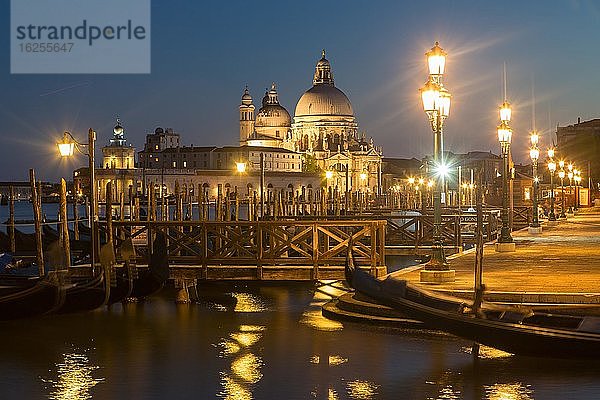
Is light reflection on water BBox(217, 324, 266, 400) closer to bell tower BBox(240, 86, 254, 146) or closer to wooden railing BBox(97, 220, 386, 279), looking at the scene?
wooden railing BBox(97, 220, 386, 279)

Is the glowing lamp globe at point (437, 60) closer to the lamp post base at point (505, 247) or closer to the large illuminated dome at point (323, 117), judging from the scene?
the lamp post base at point (505, 247)

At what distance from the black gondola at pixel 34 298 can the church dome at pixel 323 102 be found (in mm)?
151132

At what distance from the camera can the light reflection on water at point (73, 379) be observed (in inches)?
382

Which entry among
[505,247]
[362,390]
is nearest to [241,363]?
[362,390]

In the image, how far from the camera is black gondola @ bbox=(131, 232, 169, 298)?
17484 mm

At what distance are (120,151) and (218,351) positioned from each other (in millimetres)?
161065

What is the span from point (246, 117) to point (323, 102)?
2098 cm

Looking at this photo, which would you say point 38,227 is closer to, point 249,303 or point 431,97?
point 249,303

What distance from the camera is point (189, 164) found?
178 metres

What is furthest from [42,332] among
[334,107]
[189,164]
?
[189,164]

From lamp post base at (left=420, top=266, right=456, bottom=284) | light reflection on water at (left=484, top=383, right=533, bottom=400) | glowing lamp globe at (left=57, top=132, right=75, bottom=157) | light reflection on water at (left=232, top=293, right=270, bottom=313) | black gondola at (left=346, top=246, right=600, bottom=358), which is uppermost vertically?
glowing lamp globe at (left=57, top=132, right=75, bottom=157)

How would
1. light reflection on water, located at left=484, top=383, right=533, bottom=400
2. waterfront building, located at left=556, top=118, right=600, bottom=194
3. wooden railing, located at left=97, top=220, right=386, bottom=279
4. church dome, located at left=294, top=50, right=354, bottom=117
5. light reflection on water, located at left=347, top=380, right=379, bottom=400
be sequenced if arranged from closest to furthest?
light reflection on water, located at left=484, top=383, right=533, bottom=400
light reflection on water, located at left=347, top=380, right=379, bottom=400
wooden railing, located at left=97, top=220, right=386, bottom=279
waterfront building, located at left=556, top=118, right=600, bottom=194
church dome, located at left=294, top=50, right=354, bottom=117

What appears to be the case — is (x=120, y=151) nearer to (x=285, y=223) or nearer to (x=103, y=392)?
(x=285, y=223)

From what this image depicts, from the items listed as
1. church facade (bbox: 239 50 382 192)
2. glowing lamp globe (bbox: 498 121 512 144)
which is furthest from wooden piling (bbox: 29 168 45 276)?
church facade (bbox: 239 50 382 192)
